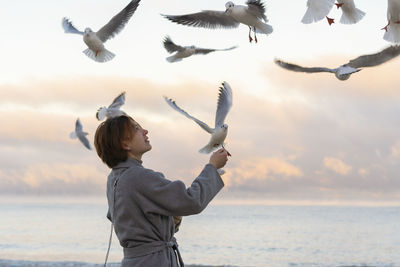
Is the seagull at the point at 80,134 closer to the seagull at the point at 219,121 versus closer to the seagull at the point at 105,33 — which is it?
the seagull at the point at 105,33

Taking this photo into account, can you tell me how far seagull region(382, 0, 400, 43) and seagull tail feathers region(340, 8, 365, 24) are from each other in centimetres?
25

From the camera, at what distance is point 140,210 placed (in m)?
2.49

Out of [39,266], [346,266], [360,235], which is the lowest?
[360,235]

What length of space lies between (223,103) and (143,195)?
2.03 m

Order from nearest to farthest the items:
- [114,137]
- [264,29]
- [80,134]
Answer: [114,137] < [264,29] < [80,134]

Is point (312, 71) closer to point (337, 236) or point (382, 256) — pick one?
point (382, 256)

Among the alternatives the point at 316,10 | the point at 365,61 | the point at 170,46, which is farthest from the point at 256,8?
the point at 170,46

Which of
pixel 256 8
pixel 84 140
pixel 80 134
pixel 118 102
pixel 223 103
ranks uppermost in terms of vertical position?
pixel 256 8

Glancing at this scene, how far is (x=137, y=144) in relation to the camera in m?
2.58

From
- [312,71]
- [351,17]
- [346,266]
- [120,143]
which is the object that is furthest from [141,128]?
[346,266]

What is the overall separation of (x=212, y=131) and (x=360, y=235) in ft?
83.5

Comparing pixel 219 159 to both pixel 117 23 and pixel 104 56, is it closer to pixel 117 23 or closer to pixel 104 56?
pixel 104 56

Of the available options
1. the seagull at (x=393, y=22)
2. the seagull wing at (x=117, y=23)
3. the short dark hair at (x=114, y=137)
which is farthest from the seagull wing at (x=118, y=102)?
the short dark hair at (x=114, y=137)

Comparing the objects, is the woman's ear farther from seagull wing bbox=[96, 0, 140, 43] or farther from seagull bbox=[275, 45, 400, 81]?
seagull wing bbox=[96, 0, 140, 43]
